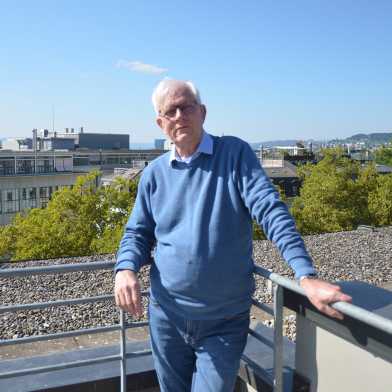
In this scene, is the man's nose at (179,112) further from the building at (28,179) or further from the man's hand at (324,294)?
the building at (28,179)

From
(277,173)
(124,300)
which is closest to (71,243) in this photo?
(124,300)

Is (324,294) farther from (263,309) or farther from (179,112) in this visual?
(179,112)

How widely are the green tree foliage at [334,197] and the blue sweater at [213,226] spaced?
22.5 m

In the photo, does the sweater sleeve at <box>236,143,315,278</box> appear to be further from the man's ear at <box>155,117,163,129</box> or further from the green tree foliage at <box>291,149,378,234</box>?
the green tree foliage at <box>291,149,378,234</box>

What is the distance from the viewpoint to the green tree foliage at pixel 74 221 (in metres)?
20.2

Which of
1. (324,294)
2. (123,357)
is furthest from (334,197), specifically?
(324,294)

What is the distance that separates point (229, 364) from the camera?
2.09 metres

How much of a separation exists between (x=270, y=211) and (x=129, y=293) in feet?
2.31

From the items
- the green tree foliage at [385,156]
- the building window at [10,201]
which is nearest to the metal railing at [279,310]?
the building window at [10,201]

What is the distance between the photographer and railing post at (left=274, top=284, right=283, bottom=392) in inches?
84.7

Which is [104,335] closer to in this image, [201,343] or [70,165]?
[201,343]

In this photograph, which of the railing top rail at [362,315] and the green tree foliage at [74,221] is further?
the green tree foliage at [74,221]

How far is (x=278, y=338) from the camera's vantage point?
7.32ft

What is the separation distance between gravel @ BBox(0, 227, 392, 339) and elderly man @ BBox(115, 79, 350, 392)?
376 cm
